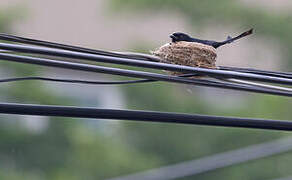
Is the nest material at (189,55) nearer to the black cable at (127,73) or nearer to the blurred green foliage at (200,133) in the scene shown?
the black cable at (127,73)

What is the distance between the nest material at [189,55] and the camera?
4059 millimetres

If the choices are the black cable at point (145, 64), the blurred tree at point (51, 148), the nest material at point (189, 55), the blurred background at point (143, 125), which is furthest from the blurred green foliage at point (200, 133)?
the black cable at point (145, 64)

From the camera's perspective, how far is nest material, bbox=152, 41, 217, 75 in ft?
13.3

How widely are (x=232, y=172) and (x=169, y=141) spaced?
1715mm

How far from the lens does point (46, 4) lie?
27188mm

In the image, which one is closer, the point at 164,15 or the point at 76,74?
the point at 76,74

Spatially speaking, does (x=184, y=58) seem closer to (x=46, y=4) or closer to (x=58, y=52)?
(x=58, y=52)

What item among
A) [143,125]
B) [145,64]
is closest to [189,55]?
[145,64]

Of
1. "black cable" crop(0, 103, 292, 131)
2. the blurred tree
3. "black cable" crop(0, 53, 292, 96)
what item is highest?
"black cable" crop(0, 53, 292, 96)

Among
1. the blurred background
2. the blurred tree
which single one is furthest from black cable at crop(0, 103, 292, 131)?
the blurred tree

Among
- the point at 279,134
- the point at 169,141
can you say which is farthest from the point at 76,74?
the point at 279,134

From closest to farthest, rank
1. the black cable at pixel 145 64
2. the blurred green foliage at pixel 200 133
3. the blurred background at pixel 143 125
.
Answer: the black cable at pixel 145 64
the blurred background at pixel 143 125
the blurred green foliage at pixel 200 133

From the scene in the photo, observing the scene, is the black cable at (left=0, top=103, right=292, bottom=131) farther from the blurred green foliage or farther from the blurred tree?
the blurred green foliage

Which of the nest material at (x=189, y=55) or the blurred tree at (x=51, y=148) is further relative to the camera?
the blurred tree at (x=51, y=148)
